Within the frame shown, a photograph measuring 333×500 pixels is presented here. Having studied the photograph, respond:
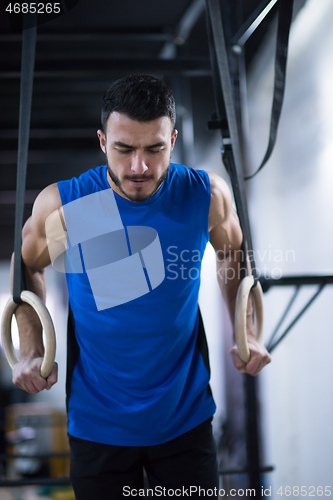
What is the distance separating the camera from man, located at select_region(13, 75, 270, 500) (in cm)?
127

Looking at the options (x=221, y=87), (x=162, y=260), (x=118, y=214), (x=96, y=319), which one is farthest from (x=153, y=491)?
(x=221, y=87)

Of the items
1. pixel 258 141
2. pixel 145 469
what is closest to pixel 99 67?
pixel 258 141

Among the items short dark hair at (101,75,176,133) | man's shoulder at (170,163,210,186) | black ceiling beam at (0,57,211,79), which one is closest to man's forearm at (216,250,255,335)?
man's shoulder at (170,163,210,186)

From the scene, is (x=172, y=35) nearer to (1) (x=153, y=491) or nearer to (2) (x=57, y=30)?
(2) (x=57, y=30)

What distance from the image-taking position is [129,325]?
1.26 meters

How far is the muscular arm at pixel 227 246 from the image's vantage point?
4.40 feet

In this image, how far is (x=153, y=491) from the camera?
4.33 ft

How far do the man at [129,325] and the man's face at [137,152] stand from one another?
0.08 meters

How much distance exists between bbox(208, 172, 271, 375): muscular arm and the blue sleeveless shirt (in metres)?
0.06

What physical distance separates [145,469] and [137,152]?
0.84 m

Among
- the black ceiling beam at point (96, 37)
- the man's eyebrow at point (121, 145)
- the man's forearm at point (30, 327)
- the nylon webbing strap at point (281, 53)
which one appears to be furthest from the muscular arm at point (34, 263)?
the black ceiling beam at point (96, 37)

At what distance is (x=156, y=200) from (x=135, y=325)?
343 millimetres

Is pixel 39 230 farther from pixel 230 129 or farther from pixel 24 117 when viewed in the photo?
pixel 230 129

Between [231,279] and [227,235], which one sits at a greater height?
[227,235]
